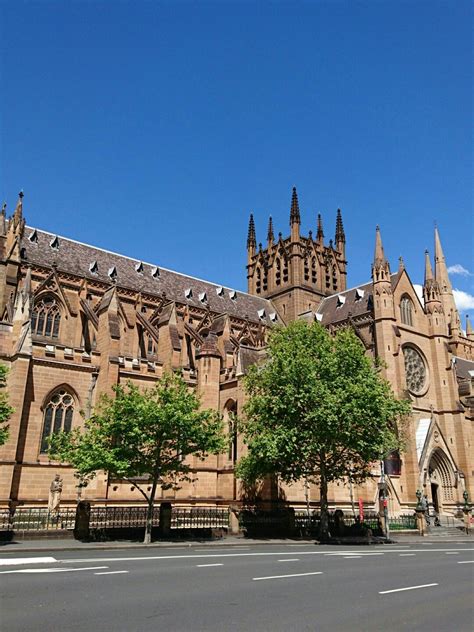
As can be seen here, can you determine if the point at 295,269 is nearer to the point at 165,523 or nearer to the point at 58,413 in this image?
the point at 58,413

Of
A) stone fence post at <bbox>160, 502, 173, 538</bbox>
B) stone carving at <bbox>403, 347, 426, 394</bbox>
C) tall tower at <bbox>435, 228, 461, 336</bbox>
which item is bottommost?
stone fence post at <bbox>160, 502, 173, 538</bbox>

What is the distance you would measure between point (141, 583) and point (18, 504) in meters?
20.1

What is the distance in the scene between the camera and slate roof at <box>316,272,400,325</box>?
171 feet

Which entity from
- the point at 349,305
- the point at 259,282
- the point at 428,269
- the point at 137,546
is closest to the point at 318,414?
the point at 137,546

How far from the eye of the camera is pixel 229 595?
10.0 m

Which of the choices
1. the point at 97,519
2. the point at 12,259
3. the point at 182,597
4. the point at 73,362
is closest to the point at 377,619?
the point at 182,597

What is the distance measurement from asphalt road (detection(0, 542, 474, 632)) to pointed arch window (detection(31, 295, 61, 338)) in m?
24.3

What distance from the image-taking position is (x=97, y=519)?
2567 centimetres

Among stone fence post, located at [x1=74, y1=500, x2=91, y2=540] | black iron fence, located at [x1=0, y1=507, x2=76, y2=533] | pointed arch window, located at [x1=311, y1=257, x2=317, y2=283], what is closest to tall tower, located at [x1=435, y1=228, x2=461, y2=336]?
pointed arch window, located at [x1=311, y1=257, x2=317, y2=283]

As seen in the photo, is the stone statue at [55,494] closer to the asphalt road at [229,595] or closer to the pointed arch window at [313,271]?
the asphalt road at [229,595]

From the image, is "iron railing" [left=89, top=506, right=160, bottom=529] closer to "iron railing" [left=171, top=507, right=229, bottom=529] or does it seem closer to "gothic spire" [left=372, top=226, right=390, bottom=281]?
"iron railing" [left=171, top=507, right=229, bottom=529]

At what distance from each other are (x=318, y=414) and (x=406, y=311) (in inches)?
1094

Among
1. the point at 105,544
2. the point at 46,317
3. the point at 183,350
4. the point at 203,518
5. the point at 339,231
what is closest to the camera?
the point at 105,544

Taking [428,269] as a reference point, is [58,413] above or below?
below
